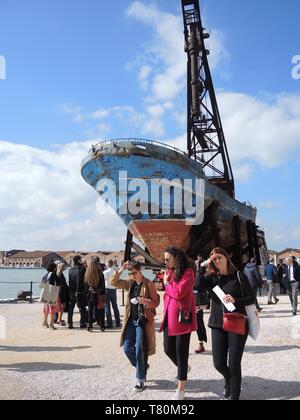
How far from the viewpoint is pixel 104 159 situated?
60.4ft

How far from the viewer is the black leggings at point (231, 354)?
3893 millimetres

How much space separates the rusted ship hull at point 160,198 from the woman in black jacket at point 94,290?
990 cm

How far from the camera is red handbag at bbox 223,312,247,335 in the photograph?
3959mm

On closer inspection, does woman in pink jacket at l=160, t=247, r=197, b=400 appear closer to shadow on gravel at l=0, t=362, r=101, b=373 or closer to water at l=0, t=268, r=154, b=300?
shadow on gravel at l=0, t=362, r=101, b=373

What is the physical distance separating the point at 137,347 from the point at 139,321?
285 mm

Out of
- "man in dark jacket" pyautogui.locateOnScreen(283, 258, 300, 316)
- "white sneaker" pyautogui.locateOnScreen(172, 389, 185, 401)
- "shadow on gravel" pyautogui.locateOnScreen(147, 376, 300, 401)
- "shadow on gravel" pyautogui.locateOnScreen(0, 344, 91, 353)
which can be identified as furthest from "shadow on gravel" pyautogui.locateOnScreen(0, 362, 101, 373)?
"man in dark jacket" pyautogui.locateOnScreen(283, 258, 300, 316)

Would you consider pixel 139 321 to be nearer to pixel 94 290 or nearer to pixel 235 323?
pixel 235 323

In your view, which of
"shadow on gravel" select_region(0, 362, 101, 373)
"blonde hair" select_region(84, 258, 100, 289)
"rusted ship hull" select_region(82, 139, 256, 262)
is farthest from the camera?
"rusted ship hull" select_region(82, 139, 256, 262)

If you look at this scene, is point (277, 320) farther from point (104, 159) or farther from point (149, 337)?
point (104, 159)

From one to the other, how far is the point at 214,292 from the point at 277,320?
22.0 feet

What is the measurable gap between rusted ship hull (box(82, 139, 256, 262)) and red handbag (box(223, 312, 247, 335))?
572 inches

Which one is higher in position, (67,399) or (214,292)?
(214,292)

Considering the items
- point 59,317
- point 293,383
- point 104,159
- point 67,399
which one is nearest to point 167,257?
point 67,399

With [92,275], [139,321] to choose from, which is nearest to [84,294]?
[92,275]
